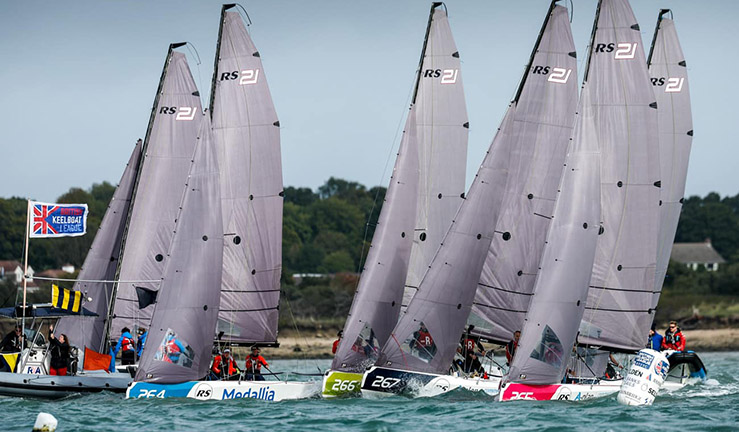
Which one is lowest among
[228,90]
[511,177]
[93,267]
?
[93,267]

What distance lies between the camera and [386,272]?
3288 cm

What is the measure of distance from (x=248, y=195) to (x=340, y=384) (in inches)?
233

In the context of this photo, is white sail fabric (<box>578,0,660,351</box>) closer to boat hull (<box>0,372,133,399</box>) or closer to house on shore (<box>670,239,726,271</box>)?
boat hull (<box>0,372,133,399</box>)

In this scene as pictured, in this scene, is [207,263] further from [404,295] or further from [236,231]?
[404,295]

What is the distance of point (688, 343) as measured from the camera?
7281 centimetres

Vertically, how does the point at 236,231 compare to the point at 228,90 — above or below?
below

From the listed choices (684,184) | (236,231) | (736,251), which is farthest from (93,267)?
(736,251)

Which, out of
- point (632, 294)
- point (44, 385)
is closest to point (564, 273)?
point (632, 294)

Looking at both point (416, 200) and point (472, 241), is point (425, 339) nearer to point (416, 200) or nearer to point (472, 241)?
point (472, 241)

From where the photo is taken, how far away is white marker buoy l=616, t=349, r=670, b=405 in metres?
28.2

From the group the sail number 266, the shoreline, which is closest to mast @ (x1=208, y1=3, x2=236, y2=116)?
→ the sail number 266

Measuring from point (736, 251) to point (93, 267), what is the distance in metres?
92.2

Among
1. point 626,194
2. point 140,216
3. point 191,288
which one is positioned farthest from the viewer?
point 140,216

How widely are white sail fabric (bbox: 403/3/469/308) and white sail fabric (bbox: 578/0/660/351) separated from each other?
445cm
